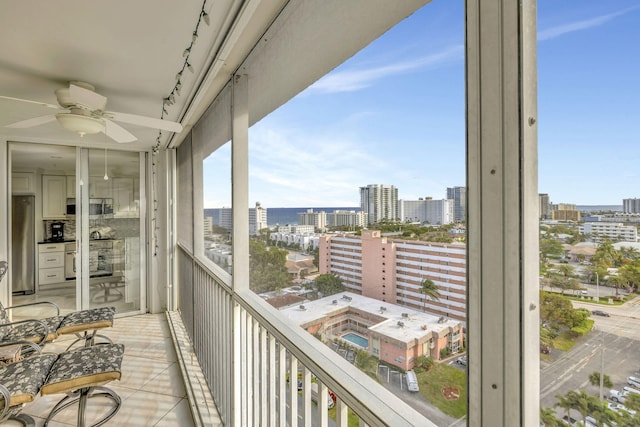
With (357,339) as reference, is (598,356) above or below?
above

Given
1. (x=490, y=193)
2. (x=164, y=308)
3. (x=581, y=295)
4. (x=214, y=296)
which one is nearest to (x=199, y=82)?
(x=214, y=296)

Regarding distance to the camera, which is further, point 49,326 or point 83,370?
point 49,326

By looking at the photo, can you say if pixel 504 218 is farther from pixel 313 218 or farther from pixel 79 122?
pixel 79 122

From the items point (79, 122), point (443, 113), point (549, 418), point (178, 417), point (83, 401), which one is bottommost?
point (178, 417)

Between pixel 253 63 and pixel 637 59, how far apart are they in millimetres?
1570

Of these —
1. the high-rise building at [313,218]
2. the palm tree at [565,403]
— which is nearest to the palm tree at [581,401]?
the palm tree at [565,403]

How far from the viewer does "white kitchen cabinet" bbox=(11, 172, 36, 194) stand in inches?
179

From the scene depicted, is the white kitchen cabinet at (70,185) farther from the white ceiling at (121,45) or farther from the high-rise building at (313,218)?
the high-rise building at (313,218)

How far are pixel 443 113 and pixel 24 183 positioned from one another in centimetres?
621

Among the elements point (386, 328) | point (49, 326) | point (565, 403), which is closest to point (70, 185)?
point (49, 326)

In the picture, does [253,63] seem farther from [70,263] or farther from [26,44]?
Answer: [70,263]

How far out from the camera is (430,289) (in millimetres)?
745

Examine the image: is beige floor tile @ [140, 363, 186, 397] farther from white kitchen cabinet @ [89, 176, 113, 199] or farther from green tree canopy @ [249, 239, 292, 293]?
white kitchen cabinet @ [89, 176, 113, 199]

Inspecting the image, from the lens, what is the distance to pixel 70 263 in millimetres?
5340
